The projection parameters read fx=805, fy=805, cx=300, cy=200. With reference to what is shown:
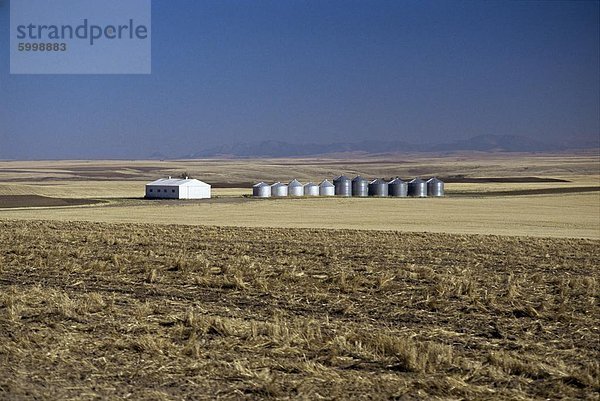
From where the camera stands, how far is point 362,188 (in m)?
101

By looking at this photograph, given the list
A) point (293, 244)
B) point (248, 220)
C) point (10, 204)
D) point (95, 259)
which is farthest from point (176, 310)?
point (10, 204)

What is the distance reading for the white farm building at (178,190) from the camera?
87.4m

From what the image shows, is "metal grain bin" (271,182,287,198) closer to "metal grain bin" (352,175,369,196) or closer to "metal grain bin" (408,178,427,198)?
"metal grain bin" (352,175,369,196)

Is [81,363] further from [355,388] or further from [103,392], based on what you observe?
[355,388]

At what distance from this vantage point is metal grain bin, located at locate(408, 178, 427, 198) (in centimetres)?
9725

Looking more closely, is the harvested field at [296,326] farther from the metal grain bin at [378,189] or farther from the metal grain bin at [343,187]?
the metal grain bin at [343,187]

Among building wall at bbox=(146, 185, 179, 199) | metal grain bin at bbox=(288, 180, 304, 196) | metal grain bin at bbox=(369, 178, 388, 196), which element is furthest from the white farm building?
metal grain bin at bbox=(369, 178, 388, 196)

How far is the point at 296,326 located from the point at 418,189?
3438 inches

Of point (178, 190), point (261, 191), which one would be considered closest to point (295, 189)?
point (261, 191)

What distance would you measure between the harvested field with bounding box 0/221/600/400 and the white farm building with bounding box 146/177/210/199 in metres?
65.0

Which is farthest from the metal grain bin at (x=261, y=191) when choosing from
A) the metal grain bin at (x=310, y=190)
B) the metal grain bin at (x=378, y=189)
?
the metal grain bin at (x=378, y=189)

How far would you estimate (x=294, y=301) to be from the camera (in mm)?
14445

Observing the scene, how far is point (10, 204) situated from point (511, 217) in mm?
45049

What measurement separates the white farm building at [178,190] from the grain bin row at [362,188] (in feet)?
30.7
